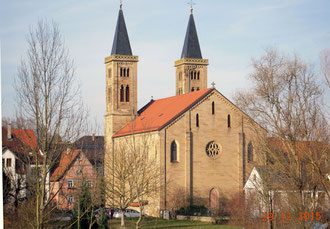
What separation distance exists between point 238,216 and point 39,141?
26444 mm

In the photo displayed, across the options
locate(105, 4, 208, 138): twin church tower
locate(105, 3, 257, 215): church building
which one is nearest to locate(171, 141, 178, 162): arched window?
locate(105, 3, 257, 215): church building

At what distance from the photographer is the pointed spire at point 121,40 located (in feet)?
240

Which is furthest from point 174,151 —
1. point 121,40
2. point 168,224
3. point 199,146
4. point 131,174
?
point 121,40

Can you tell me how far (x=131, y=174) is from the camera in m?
51.0

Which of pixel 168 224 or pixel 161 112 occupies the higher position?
pixel 161 112

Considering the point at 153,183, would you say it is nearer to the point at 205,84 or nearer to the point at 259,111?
the point at 259,111

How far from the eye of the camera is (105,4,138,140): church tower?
7244 centimetres

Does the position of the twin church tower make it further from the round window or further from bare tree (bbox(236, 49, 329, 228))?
bare tree (bbox(236, 49, 329, 228))

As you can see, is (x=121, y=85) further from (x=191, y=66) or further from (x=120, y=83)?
(x=191, y=66)

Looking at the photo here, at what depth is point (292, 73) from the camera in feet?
107

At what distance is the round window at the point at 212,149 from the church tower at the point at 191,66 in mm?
15896

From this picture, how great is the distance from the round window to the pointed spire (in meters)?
16.7

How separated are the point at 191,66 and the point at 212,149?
18.0 m

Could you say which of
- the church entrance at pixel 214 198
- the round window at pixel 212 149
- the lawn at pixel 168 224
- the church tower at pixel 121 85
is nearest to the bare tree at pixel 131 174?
the lawn at pixel 168 224
